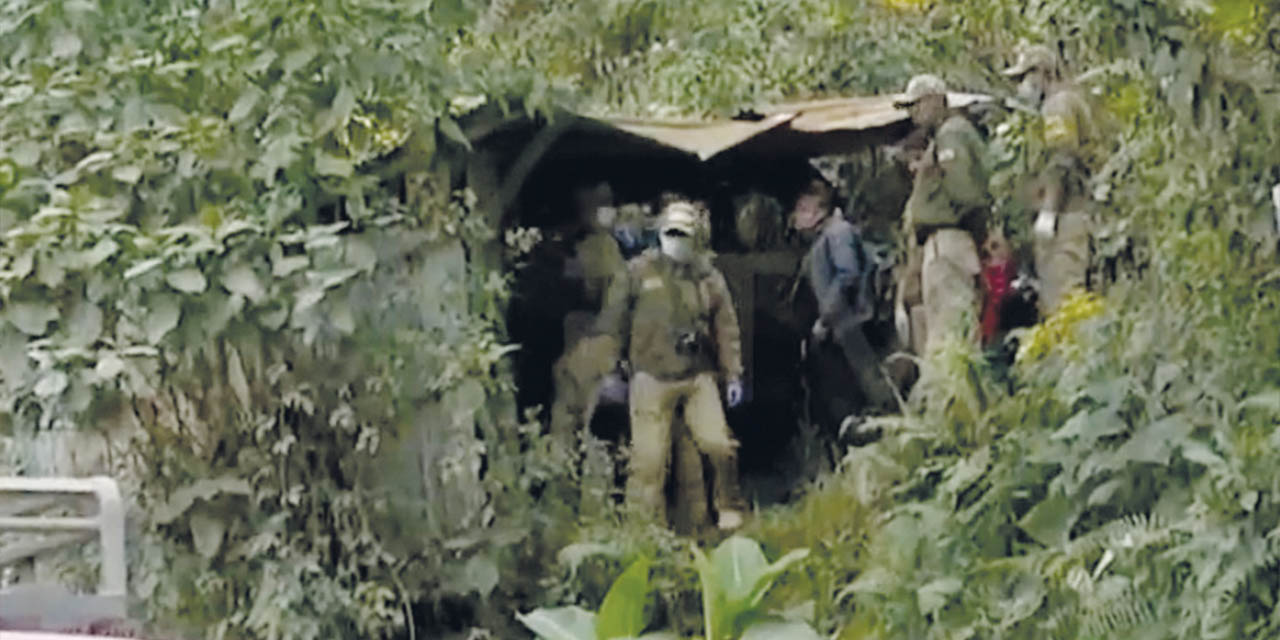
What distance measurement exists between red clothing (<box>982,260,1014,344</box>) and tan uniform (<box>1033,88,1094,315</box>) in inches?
21.3

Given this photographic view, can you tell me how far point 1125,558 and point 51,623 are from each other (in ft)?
10.6

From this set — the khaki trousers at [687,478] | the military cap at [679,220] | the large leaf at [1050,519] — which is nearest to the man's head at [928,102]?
the military cap at [679,220]

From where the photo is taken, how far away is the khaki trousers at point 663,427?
28.5ft

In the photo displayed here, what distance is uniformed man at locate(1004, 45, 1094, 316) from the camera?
7859 millimetres

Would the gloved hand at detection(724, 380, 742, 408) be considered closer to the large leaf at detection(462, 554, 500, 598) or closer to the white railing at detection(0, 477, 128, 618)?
the large leaf at detection(462, 554, 500, 598)

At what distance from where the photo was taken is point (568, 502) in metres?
7.73

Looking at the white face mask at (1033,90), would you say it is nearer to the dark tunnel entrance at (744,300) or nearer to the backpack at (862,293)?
the backpack at (862,293)

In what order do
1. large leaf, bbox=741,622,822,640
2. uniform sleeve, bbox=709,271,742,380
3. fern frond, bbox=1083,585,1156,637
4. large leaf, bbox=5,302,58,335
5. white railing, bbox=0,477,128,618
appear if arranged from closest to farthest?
white railing, bbox=0,477,128,618, fern frond, bbox=1083,585,1156,637, large leaf, bbox=741,622,822,640, large leaf, bbox=5,302,58,335, uniform sleeve, bbox=709,271,742,380

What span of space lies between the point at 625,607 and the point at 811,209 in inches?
182

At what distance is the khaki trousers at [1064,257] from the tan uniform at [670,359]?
1561 mm

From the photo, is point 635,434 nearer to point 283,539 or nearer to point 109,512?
point 283,539

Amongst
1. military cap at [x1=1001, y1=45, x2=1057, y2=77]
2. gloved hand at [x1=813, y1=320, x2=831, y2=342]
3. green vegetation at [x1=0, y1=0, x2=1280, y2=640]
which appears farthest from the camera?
gloved hand at [x1=813, y1=320, x2=831, y2=342]

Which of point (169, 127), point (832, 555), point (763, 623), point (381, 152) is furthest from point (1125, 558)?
point (169, 127)

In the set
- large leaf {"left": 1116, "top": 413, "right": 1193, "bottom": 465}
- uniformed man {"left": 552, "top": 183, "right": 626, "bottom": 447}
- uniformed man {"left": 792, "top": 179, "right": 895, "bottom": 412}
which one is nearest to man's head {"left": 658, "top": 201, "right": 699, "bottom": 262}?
uniformed man {"left": 552, "top": 183, "right": 626, "bottom": 447}
